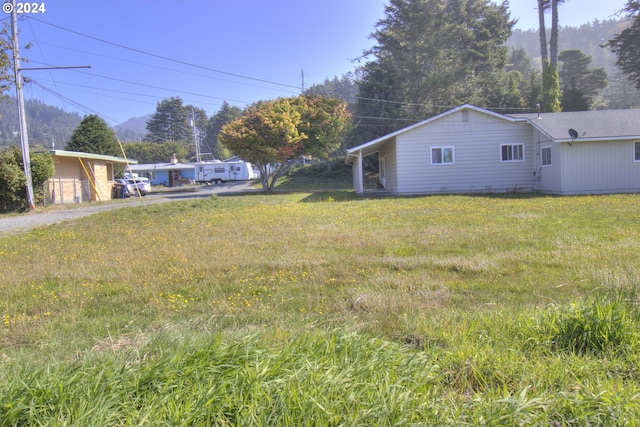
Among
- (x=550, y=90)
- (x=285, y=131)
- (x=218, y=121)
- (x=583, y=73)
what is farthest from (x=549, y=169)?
(x=218, y=121)

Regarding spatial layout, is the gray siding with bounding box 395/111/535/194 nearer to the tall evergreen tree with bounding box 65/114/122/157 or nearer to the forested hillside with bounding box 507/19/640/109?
the tall evergreen tree with bounding box 65/114/122/157

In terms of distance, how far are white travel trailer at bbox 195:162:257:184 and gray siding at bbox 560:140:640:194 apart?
120 ft

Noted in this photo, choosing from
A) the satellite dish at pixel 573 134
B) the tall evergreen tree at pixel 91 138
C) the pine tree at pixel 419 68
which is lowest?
the satellite dish at pixel 573 134

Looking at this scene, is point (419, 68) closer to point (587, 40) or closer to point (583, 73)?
point (583, 73)

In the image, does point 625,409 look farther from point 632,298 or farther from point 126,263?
point 126,263

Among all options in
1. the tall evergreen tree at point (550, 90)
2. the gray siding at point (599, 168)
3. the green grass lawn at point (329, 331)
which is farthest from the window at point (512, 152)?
the tall evergreen tree at point (550, 90)

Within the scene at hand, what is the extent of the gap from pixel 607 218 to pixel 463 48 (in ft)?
130

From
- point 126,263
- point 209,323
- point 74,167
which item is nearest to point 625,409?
point 209,323

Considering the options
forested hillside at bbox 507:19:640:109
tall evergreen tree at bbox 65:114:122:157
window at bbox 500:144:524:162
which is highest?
forested hillside at bbox 507:19:640:109

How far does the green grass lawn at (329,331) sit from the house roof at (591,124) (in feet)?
35.8

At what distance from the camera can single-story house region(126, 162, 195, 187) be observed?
5275cm

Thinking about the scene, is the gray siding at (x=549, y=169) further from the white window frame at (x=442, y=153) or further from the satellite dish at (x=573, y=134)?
the white window frame at (x=442, y=153)

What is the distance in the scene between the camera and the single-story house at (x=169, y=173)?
173 feet

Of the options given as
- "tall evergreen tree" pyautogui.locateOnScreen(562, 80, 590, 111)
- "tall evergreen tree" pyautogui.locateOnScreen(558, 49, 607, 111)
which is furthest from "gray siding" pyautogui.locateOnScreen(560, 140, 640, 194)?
"tall evergreen tree" pyautogui.locateOnScreen(558, 49, 607, 111)
